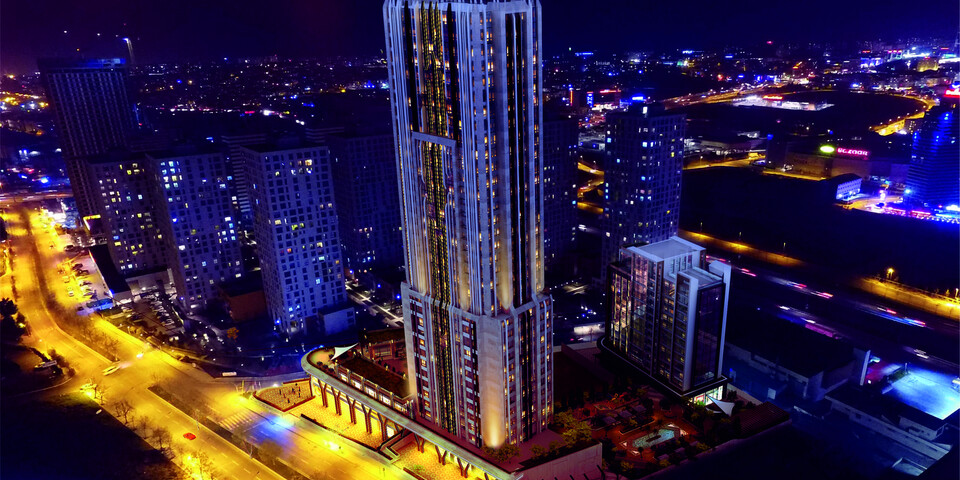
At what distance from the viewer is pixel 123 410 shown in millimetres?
112562

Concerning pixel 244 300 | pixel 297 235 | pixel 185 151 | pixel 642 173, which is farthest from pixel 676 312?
pixel 185 151

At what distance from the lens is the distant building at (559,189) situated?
164875 mm

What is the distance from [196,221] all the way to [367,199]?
46379mm

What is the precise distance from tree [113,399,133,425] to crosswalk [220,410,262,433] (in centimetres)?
1818

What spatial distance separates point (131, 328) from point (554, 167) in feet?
400

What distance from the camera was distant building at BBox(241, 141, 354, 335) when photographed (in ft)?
433

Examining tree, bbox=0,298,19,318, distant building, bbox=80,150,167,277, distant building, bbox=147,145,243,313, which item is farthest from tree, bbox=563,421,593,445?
tree, bbox=0,298,19,318

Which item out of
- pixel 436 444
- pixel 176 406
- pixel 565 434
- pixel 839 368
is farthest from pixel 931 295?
pixel 176 406

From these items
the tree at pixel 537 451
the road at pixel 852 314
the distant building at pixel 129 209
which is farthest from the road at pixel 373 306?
the road at pixel 852 314

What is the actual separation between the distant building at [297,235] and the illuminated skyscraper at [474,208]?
5155cm

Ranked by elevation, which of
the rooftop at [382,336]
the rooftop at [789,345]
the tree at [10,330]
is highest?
the rooftop at [382,336]

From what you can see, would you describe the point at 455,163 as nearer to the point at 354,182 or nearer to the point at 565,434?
the point at 565,434

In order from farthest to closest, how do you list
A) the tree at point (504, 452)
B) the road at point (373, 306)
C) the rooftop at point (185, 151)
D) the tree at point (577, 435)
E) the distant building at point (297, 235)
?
the rooftop at point (185, 151), the road at point (373, 306), the distant building at point (297, 235), the tree at point (577, 435), the tree at point (504, 452)

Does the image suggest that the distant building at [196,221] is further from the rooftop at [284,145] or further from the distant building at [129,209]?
the rooftop at [284,145]
